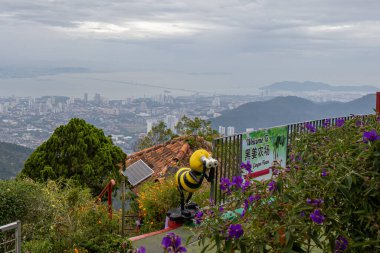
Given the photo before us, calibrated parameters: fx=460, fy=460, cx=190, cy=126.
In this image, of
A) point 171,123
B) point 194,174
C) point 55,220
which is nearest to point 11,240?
point 55,220

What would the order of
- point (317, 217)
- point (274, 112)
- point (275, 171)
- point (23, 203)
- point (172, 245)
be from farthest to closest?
point (274, 112)
point (23, 203)
point (275, 171)
point (317, 217)
point (172, 245)

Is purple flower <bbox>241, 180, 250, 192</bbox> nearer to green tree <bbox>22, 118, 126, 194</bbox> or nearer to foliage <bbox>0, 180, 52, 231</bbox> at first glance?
foliage <bbox>0, 180, 52, 231</bbox>

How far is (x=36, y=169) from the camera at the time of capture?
10156 mm

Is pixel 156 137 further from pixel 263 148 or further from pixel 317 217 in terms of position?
pixel 317 217

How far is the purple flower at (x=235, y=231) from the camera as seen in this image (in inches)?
107

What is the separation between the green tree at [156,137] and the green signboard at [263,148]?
452 inches

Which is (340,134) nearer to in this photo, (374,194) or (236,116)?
(374,194)

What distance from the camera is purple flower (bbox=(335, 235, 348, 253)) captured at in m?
2.86

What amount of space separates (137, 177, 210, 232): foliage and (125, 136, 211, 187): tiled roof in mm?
4229

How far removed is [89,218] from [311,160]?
121 inches

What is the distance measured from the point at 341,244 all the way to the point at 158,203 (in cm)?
488

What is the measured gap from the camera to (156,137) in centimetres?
2088

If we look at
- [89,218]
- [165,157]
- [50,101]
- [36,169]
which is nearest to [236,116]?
[50,101]

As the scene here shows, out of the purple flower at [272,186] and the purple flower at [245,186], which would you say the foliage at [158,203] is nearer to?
the purple flower at [245,186]
